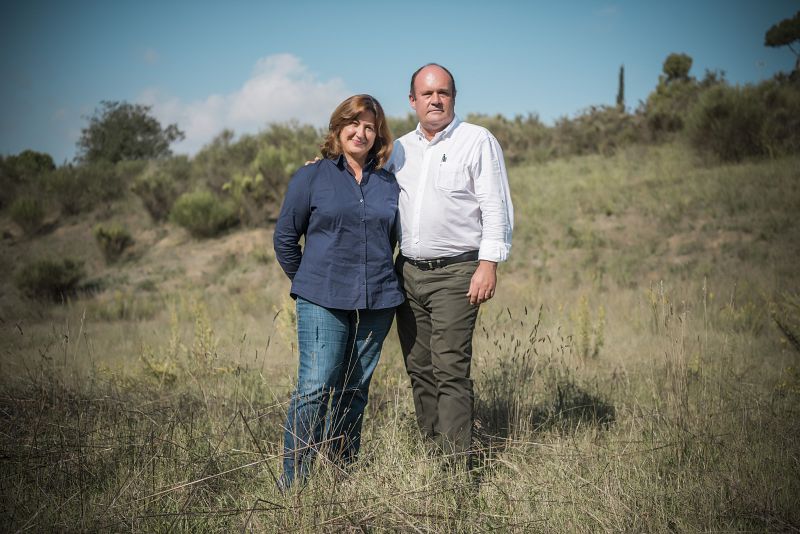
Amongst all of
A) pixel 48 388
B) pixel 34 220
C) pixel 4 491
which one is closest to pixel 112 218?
pixel 34 220

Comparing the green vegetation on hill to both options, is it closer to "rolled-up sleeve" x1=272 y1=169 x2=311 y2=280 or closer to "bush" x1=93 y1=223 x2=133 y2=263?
"bush" x1=93 y1=223 x2=133 y2=263

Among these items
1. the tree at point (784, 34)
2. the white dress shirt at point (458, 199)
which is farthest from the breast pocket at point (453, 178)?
the tree at point (784, 34)

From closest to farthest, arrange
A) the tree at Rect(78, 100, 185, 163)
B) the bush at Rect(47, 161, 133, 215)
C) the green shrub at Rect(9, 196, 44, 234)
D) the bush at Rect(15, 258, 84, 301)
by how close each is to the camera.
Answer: the bush at Rect(15, 258, 84, 301)
the green shrub at Rect(9, 196, 44, 234)
the bush at Rect(47, 161, 133, 215)
the tree at Rect(78, 100, 185, 163)

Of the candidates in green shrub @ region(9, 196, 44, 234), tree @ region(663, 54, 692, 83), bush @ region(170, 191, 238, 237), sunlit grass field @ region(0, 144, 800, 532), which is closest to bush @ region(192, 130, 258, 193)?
bush @ region(170, 191, 238, 237)

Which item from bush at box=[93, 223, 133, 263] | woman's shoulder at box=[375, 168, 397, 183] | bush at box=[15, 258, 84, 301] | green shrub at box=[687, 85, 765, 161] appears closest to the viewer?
woman's shoulder at box=[375, 168, 397, 183]

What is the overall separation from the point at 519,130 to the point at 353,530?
2195 cm

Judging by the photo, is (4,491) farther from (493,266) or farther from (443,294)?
(493,266)

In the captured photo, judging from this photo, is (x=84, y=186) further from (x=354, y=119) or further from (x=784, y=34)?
(x=784, y=34)

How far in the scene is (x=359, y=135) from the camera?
2918 millimetres

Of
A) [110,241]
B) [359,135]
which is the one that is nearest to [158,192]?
[110,241]

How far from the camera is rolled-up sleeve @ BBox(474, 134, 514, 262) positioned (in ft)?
9.44

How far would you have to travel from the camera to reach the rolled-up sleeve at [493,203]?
2.88 metres

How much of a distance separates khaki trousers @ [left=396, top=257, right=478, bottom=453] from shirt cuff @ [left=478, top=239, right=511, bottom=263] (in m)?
0.15

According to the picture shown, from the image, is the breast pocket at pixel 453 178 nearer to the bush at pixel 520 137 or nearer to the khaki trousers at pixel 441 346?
the khaki trousers at pixel 441 346
